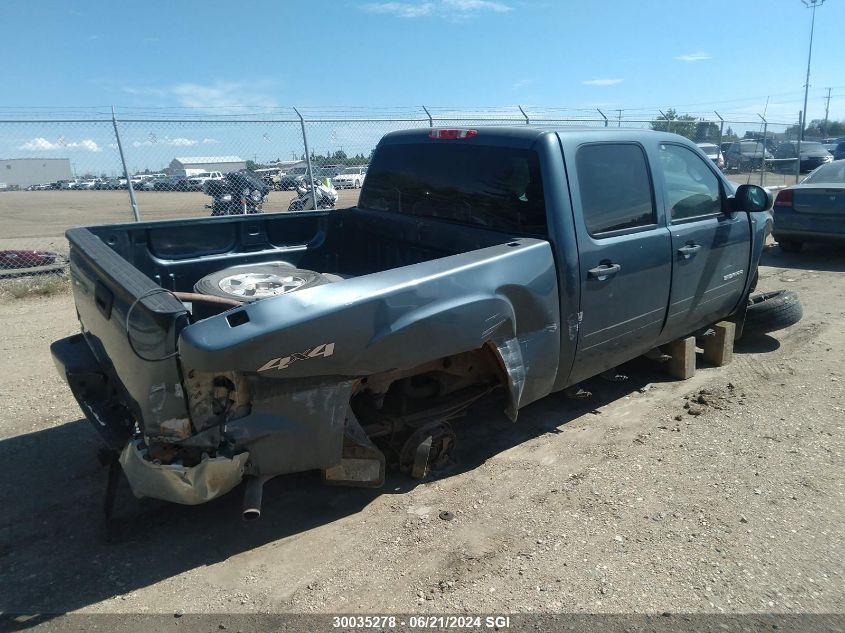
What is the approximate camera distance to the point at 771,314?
566 cm

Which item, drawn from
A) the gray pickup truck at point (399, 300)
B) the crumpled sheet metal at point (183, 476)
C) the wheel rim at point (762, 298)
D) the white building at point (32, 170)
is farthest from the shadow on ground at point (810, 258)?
the white building at point (32, 170)

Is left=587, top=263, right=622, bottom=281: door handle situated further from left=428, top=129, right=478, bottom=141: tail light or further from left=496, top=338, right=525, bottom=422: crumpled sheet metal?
left=428, top=129, right=478, bottom=141: tail light

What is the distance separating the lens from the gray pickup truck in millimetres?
2609

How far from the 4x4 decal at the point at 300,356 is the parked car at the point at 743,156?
20352 mm

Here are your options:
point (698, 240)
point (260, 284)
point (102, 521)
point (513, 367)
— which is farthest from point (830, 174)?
point (102, 521)

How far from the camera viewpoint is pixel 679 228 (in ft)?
14.0

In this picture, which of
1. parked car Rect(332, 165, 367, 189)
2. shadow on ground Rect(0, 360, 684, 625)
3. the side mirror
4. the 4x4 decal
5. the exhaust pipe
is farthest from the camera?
parked car Rect(332, 165, 367, 189)

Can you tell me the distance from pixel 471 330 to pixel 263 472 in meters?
1.18

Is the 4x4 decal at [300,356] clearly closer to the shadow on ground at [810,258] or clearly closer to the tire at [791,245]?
the shadow on ground at [810,258]

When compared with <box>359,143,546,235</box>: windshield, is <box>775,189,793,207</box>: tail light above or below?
below

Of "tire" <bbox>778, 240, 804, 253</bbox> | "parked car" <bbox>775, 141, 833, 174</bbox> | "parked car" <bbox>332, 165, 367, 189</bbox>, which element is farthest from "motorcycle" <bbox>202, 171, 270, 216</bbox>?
"parked car" <bbox>775, 141, 833, 174</bbox>

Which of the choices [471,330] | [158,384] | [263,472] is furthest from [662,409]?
[158,384]

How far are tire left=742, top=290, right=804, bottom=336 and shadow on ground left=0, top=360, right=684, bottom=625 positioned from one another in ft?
8.82

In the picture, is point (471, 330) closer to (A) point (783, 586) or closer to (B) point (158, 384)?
(B) point (158, 384)
